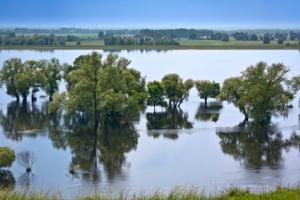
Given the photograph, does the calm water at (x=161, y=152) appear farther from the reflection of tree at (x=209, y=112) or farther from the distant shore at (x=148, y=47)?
the distant shore at (x=148, y=47)

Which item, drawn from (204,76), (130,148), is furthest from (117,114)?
(204,76)

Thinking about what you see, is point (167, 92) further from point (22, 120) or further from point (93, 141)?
point (93, 141)

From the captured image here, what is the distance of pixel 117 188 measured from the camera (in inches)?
1018

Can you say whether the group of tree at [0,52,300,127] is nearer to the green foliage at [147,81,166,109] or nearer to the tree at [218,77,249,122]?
the tree at [218,77,249,122]

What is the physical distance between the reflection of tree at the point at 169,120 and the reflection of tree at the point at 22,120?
7421 millimetres

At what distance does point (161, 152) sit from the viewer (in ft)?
111

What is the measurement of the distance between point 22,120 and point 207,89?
16781 mm

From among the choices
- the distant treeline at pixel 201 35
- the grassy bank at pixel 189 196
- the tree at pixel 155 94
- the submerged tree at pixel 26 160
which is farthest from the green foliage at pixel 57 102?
the distant treeline at pixel 201 35

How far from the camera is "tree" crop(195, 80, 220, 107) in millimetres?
52700

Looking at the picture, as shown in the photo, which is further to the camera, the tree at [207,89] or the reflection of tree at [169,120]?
the tree at [207,89]

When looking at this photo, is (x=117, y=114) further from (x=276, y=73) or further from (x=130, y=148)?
(x=276, y=73)

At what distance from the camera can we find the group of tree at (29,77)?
52188 mm

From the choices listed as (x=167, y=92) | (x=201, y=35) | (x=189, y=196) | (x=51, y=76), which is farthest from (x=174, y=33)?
(x=189, y=196)

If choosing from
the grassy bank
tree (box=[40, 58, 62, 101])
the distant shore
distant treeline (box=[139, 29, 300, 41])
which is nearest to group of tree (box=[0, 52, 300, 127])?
tree (box=[40, 58, 62, 101])
